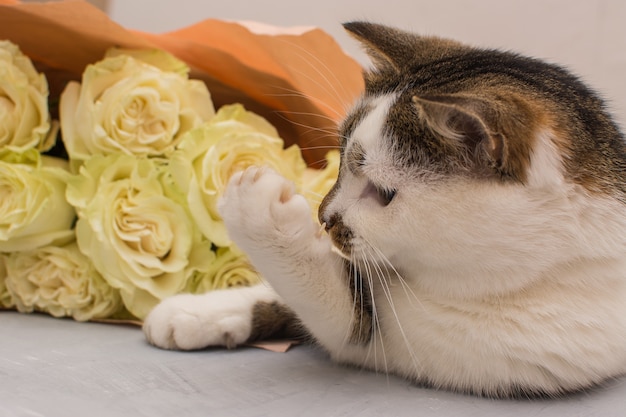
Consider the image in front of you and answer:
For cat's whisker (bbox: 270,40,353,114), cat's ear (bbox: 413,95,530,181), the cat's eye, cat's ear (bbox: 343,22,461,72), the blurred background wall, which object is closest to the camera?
cat's ear (bbox: 413,95,530,181)

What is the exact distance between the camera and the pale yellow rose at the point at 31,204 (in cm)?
76

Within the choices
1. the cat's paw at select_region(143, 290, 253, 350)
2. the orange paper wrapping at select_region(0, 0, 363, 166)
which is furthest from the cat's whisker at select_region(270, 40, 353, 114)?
the cat's paw at select_region(143, 290, 253, 350)

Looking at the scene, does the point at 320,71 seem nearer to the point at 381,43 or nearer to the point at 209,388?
the point at 381,43

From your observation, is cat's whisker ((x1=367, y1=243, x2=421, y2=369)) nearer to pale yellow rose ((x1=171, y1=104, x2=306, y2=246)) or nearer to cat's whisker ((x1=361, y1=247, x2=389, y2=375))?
cat's whisker ((x1=361, y1=247, x2=389, y2=375))

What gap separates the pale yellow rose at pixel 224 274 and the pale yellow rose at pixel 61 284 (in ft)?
0.35

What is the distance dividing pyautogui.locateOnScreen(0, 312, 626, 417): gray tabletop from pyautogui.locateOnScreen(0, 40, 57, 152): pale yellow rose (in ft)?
0.88

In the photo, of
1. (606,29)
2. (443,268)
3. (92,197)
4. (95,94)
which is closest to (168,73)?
(95,94)

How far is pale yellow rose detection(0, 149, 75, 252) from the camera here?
2.50 ft

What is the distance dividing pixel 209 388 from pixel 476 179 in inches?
11.9

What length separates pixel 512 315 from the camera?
1.90ft

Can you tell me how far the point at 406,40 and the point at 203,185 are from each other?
305 mm

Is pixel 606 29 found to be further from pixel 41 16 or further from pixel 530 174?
pixel 41 16

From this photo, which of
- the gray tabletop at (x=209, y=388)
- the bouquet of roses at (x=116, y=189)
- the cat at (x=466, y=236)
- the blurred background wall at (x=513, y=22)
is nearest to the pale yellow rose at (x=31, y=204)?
the bouquet of roses at (x=116, y=189)

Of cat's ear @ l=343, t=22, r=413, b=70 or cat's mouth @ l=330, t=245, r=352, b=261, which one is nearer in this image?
cat's mouth @ l=330, t=245, r=352, b=261
